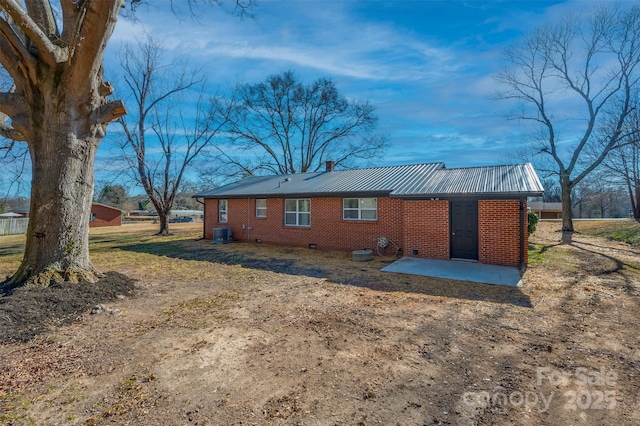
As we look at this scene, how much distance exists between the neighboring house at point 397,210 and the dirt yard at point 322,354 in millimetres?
2460

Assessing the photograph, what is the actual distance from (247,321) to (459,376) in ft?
10.4

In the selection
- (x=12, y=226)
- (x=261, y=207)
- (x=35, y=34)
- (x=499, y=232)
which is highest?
(x=35, y=34)

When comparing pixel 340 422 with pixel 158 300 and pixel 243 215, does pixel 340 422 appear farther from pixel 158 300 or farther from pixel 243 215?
pixel 243 215

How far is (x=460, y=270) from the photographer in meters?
8.52

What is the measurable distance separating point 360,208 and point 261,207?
560 cm

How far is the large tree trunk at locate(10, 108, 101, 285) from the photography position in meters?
6.14

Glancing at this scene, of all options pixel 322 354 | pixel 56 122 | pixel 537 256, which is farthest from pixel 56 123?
pixel 537 256

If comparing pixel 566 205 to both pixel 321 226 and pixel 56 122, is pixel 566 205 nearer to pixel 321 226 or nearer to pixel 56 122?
pixel 321 226

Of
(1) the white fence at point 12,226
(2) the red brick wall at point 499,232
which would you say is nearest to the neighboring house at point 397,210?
(2) the red brick wall at point 499,232

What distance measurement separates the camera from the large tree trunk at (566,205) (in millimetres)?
20891

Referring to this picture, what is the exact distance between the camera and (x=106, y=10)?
18.2ft

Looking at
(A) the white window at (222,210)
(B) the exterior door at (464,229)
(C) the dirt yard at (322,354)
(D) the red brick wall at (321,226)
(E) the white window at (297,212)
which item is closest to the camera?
(C) the dirt yard at (322,354)

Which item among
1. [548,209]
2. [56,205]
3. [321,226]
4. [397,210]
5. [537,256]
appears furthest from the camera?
[548,209]

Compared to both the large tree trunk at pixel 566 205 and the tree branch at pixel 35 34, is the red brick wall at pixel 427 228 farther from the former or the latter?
the large tree trunk at pixel 566 205
